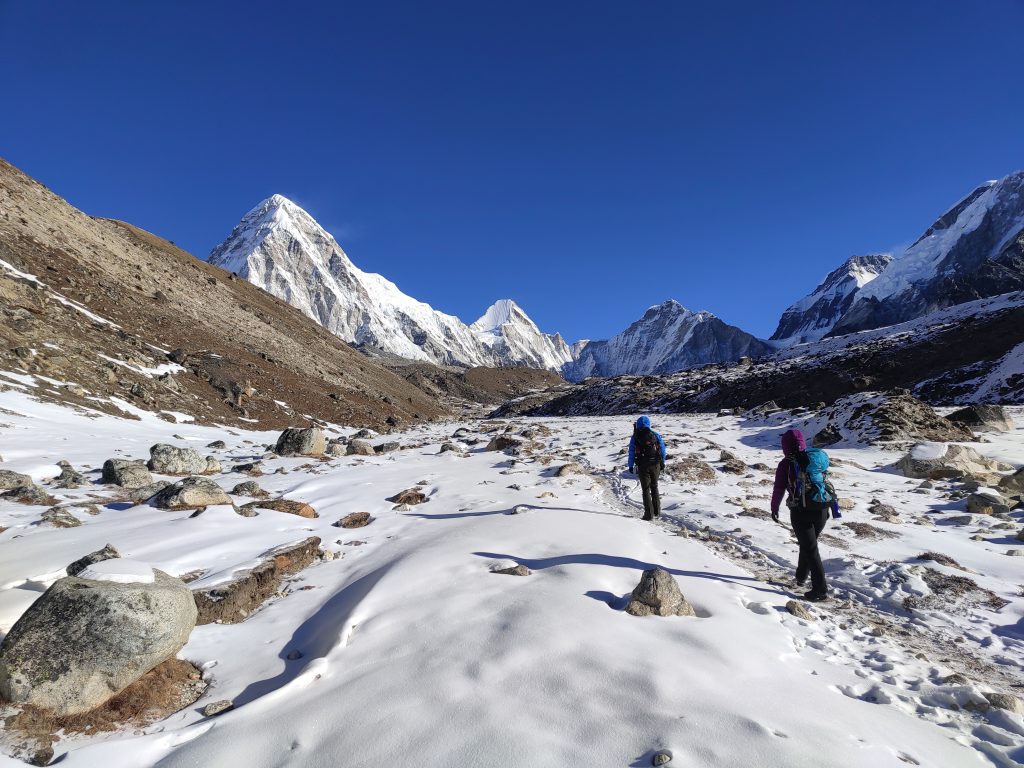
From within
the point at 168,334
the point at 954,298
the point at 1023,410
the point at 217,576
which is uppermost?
the point at 954,298

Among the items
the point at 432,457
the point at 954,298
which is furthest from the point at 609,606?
the point at 954,298

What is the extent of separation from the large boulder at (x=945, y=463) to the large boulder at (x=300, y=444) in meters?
19.8

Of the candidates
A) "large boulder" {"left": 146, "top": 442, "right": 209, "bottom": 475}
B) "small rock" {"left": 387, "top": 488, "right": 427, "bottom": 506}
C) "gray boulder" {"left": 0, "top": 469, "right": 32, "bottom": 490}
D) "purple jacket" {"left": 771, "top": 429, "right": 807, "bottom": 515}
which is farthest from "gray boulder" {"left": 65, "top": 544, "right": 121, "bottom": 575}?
"purple jacket" {"left": 771, "top": 429, "right": 807, "bottom": 515}

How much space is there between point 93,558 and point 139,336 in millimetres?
26924

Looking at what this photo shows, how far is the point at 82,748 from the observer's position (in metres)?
3.41

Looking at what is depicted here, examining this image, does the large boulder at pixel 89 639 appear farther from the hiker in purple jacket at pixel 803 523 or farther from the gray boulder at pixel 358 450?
the gray boulder at pixel 358 450

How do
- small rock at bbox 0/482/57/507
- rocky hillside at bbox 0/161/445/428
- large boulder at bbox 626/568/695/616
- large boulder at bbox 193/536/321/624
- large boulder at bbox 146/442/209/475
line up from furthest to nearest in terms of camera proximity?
1. rocky hillside at bbox 0/161/445/428
2. large boulder at bbox 146/442/209/475
3. small rock at bbox 0/482/57/507
4. large boulder at bbox 193/536/321/624
5. large boulder at bbox 626/568/695/616

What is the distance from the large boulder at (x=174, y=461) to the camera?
12992mm

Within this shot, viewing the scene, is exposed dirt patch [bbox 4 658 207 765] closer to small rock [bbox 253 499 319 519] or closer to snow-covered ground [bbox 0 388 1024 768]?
snow-covered ground [bbox 0 388 1024 768]

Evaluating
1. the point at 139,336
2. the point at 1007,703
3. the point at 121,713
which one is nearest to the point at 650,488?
the point at 1007,703

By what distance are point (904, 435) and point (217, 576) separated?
2185 cm

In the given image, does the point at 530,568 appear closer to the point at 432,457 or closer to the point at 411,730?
the point at 411,730

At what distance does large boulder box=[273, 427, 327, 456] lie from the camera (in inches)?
736

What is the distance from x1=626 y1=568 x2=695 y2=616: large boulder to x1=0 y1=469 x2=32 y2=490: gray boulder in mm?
11770
